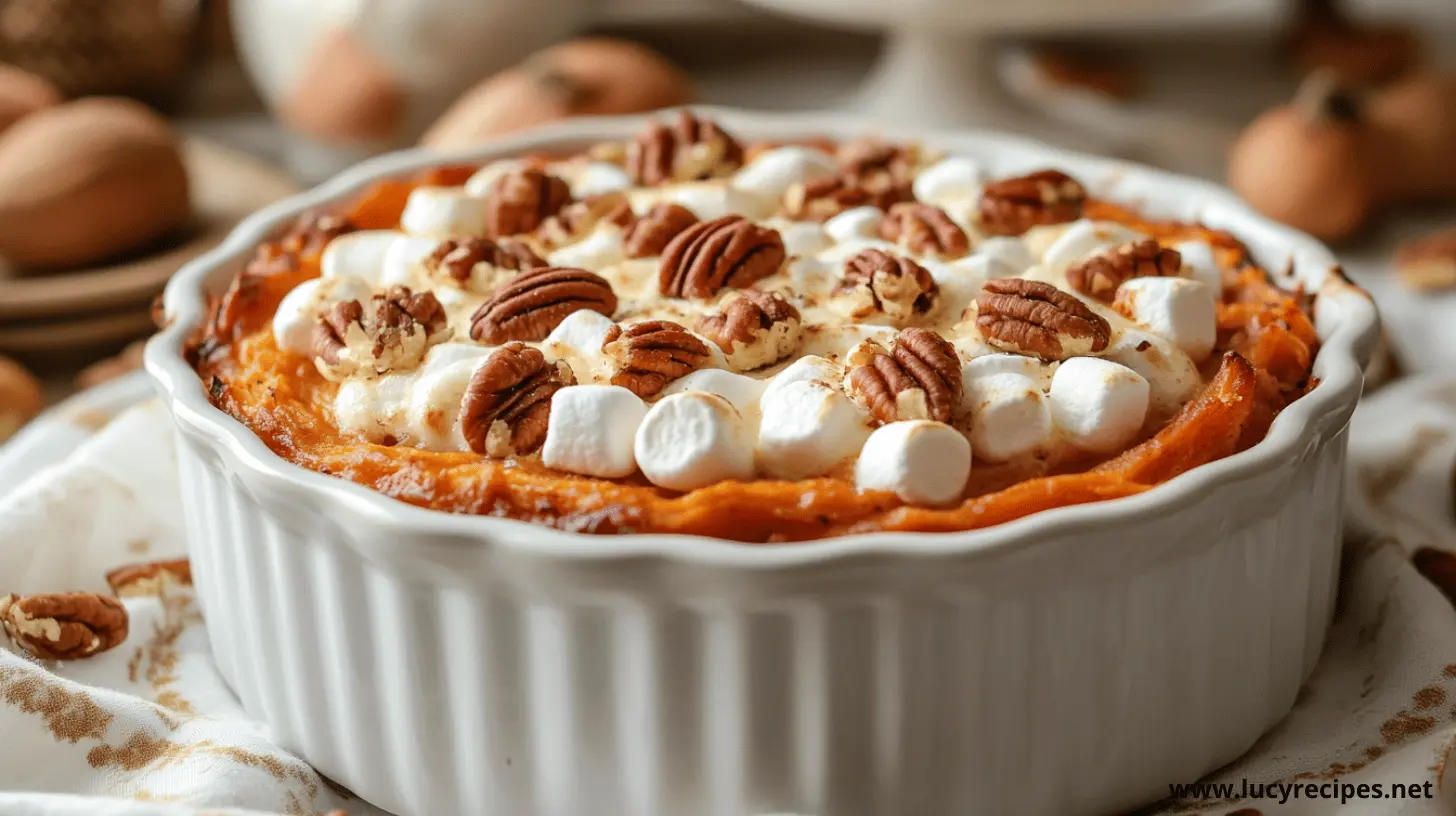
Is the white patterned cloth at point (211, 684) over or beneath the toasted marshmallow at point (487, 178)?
beneath

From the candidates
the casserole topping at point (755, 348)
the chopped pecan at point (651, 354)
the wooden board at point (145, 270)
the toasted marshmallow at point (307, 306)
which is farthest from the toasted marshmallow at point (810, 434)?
the wooden board at point (145, 270)

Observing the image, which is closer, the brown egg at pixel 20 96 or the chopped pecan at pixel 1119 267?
the chopped pecan at pixel 1119 267

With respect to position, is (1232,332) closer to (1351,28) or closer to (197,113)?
(1351,28)

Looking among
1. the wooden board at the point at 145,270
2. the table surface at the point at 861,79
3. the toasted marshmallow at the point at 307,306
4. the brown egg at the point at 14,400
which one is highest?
the toasted marshmallow at the point at 307,306

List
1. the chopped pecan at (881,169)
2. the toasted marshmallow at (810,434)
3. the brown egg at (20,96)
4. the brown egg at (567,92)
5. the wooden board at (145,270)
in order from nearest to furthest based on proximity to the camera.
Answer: the toasted marshmallow at (810,434), the chopped pecan at (881,169), the wooden board at (145,270), the brown egg at (567,92), the brown egg at (20,96)

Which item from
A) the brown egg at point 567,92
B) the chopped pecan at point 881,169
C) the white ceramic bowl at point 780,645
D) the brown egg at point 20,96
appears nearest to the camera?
the white ceramic bowl at point 780,645

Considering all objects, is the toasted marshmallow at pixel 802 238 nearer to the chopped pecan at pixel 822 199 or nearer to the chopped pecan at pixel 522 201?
the chopped pecan at pixel 822 199
